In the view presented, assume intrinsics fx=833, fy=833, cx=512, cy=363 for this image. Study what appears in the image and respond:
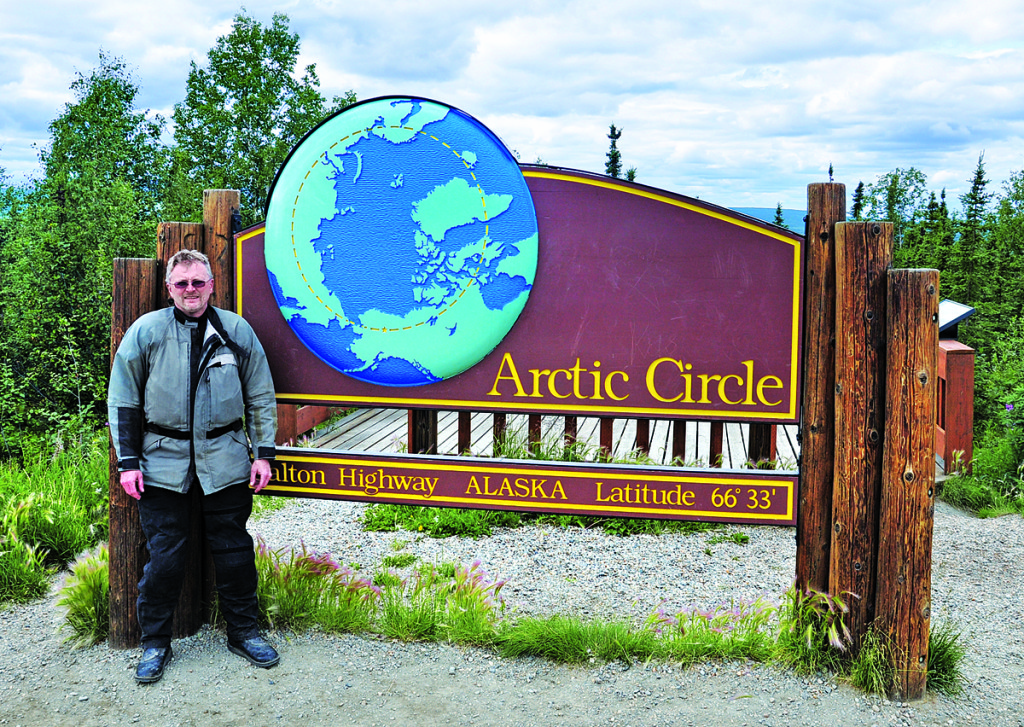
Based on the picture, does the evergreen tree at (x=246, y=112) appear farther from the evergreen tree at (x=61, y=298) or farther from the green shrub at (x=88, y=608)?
the green shrub at (x=88, y=608)

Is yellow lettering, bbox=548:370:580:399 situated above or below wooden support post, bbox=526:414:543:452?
above

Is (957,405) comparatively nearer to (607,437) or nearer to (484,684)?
(607,437)

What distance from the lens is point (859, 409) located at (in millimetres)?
3471

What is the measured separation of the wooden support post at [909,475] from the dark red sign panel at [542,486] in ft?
1.38

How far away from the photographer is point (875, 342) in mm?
3447

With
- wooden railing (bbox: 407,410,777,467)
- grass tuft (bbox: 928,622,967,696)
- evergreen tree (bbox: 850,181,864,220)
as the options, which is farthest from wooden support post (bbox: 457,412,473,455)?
evergreen tree (bbox: 850,181,864,220)

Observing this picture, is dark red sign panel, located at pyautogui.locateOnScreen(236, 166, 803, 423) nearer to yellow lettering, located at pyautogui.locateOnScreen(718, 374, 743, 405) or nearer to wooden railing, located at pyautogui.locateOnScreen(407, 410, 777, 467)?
yellow lettering, located at pyautogui.locateOnScreen(718, 374, 743, 405)

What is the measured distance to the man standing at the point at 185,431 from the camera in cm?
351

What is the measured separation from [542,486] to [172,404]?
64.2 inches

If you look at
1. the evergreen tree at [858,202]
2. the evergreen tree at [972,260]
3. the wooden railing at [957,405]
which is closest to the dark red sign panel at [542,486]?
the wooden railing at [957,405]

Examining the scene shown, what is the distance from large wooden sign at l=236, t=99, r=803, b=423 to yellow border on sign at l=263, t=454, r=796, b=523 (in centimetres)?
27

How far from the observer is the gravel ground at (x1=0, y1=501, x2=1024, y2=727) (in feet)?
10.9

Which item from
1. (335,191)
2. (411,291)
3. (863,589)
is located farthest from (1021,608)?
(335,191)

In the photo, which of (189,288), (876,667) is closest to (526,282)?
(189,288)
